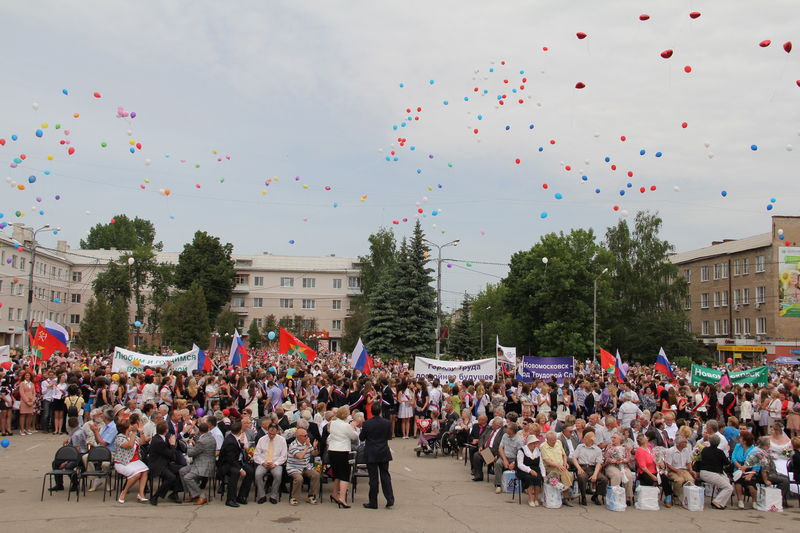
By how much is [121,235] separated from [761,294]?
88866mm

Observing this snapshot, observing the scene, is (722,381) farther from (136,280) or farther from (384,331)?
(136,280)

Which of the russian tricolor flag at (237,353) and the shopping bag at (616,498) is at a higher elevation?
Result: the russian tricolor flag at (237,353)

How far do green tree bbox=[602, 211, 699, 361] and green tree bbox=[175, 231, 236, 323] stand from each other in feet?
140

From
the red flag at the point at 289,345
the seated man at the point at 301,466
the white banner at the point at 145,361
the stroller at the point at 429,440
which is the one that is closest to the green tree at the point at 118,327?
the red flag at the point at 289,345

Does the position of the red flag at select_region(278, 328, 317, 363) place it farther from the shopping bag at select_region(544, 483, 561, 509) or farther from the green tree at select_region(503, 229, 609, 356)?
the green tree at select_region(503, 229, 609, 356)

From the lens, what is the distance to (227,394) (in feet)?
59.3

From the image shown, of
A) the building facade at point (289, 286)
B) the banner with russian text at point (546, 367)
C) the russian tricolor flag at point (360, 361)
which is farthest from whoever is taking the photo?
the building facade at point (289, 286)

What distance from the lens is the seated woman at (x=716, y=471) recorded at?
479 inches

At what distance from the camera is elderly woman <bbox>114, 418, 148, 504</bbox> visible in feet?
37.2

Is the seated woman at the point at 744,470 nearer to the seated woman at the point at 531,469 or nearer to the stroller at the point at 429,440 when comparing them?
the seated woman at the point at 531,469

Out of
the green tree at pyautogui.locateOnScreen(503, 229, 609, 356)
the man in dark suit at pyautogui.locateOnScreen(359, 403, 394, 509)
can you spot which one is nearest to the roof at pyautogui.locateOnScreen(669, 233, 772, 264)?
the green tree at pyautogui.locateOnScreen(503, 229, 609, 356)

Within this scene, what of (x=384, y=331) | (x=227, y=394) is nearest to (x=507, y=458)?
(x=227, y=394)

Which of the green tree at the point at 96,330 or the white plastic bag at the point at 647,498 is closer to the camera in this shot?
the white plastic bag at the point at 647,498

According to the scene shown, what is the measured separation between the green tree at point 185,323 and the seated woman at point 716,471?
2234 inches
